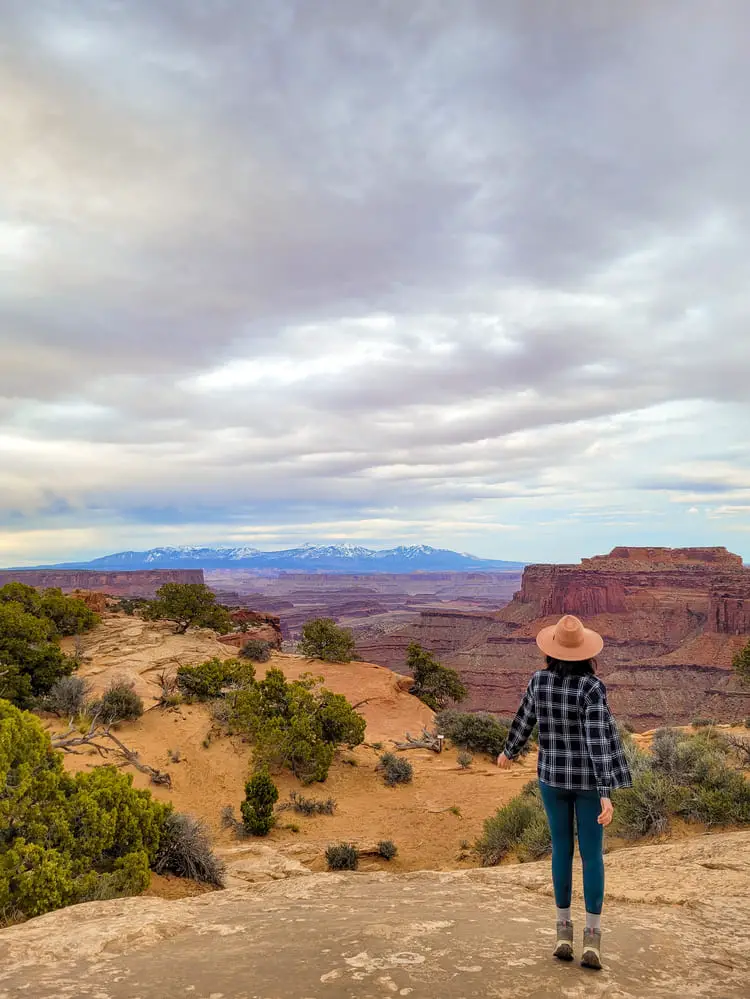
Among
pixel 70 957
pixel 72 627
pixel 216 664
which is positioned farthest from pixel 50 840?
pixel 72 627

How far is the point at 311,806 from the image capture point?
46.9 feet

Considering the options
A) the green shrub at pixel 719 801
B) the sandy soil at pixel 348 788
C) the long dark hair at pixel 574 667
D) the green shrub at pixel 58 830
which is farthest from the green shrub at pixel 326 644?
the long dark hair at pixel 574 667

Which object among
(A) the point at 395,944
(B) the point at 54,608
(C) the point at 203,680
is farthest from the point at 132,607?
(A) the point at 395,944

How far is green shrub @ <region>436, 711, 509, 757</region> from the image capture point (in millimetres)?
21266

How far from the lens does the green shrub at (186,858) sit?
27.9 feet

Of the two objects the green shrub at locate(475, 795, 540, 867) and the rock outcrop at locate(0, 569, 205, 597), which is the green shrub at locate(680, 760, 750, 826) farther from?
the rock outcrop at locate(0, 569, 205, 597)

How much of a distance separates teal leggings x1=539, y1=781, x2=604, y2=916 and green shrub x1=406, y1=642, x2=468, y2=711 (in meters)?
30.3

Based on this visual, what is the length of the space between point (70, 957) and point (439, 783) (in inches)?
560

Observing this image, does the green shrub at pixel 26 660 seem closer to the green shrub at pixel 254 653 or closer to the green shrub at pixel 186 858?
the green shrub at pixel 254 653

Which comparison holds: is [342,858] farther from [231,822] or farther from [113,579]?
[113,579]

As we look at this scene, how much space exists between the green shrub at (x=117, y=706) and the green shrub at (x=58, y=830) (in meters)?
12.1

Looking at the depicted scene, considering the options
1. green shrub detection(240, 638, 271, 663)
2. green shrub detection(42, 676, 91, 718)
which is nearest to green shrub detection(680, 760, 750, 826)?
green shrub detection(42, 676, 91, 718)

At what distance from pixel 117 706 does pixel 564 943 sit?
19.0 m

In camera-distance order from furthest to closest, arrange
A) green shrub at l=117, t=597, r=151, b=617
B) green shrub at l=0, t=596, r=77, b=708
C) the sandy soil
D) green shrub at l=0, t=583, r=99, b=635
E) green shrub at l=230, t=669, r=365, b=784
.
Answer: green shrub at l=117, t=597, r=151, b=617, green shrub at l=0, t=583, r=99, b=635, green shrub at l=0, t=596, r=77, b=708, green shrub at l=230, t=669, r=365, b=784, the sandy soil
